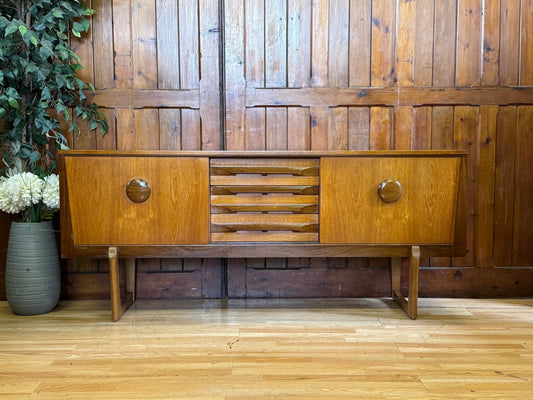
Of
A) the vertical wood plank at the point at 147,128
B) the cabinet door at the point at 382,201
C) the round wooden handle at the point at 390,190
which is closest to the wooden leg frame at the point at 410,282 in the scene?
the cabinet door at the point at 382,201

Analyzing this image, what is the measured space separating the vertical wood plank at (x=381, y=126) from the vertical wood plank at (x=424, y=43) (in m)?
0.23

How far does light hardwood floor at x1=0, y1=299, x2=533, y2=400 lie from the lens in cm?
111

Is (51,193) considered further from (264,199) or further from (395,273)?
(395,273)

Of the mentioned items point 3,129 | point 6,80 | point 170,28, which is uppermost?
point 170,28

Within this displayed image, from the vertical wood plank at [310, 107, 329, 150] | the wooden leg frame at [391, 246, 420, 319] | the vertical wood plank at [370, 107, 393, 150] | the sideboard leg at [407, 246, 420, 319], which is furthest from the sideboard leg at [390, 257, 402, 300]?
the vertical wood plank at [310, 107, 329, 150]

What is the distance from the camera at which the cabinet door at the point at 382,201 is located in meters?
1.55

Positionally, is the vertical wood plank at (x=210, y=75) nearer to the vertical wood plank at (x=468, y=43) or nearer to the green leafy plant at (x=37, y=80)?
the green leafy plant at (x=37, y=80)

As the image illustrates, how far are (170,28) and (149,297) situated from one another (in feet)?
4.65

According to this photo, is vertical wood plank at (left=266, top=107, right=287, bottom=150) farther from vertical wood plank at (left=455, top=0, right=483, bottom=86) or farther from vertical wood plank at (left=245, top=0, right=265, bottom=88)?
vertical wood plank at (left=455, top=0, right=483, bottom=86)

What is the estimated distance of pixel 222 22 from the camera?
1910mm

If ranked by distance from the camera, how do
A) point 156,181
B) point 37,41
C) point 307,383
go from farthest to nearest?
point 37,41 < point 156,181 < point 307,383

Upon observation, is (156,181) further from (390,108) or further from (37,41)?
(390,108)

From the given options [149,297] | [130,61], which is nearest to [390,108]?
[130,61]

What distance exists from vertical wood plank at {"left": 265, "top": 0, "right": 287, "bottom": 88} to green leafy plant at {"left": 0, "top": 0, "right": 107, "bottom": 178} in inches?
34.9
